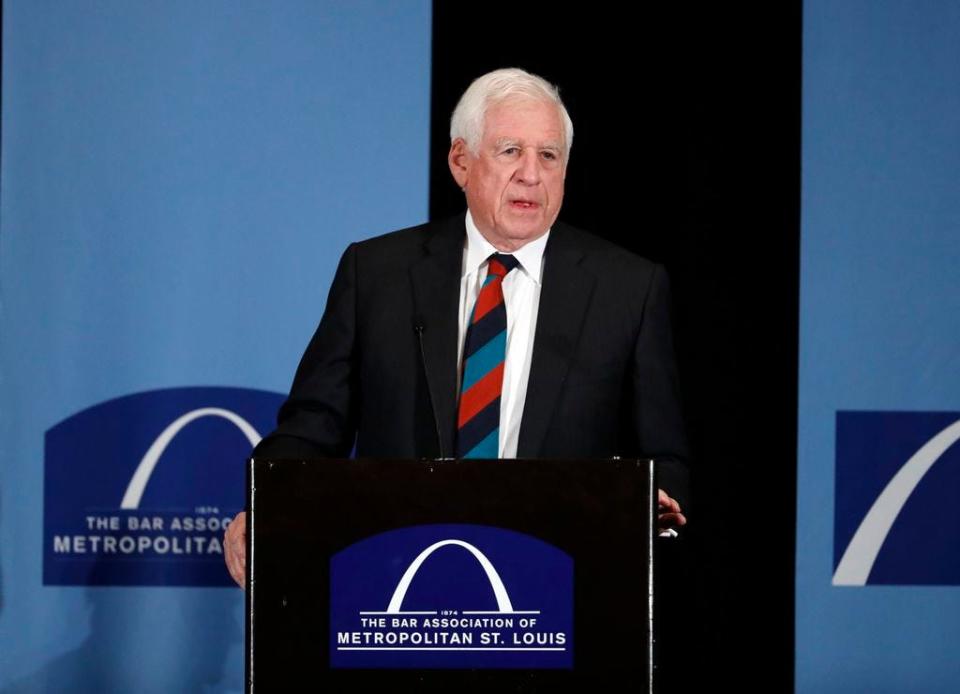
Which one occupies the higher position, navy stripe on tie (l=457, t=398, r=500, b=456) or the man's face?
the man's face

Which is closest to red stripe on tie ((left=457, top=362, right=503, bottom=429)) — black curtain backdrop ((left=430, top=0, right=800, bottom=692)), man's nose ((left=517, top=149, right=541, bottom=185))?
man's nose ((left=517, top=149, right=541, bottom=185))

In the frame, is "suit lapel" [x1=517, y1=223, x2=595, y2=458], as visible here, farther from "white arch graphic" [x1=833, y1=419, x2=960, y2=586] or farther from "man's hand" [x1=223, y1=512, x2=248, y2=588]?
"white arch graphic" [x1=833, y1=419, x2=960, y2=586]

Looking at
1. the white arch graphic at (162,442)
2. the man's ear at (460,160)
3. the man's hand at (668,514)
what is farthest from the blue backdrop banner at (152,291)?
the man's hand at (668,514)

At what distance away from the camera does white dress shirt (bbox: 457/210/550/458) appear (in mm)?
1907

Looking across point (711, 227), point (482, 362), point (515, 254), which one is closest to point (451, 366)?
point (482, 362)

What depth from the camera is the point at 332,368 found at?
1969 mm

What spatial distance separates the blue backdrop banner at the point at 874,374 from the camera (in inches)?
123

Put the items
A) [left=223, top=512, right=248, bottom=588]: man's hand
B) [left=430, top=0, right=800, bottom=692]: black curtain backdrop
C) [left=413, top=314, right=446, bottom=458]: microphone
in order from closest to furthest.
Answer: [left=223, top=512, right=248, bottom=588]: man's hand
[left=413, top=314, right=446, bottom=458]: microphone
[left=430, top=0, right=800, bottom=692]: black curtain backdrop

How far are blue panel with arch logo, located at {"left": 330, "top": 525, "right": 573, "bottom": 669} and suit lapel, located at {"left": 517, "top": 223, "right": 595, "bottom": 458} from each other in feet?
1.95

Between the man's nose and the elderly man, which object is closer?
the elderly man

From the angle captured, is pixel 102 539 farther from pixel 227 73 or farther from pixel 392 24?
pixel 392 24

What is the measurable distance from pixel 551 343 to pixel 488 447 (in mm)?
182

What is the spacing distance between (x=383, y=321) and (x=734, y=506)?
1.44m

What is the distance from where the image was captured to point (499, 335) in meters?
1.92
